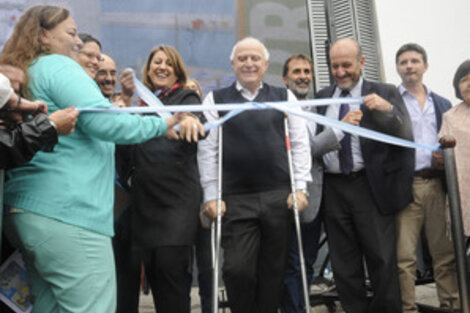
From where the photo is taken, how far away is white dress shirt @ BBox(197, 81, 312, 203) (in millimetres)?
3326

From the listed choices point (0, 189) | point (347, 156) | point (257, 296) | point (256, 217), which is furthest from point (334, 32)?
point (0, 189)

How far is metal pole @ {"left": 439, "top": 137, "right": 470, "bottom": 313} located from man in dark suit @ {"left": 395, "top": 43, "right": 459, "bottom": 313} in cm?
34

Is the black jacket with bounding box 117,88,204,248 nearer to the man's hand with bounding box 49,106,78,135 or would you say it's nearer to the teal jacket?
the teal jacket

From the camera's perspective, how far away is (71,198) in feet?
6.95

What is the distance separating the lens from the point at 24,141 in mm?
1991

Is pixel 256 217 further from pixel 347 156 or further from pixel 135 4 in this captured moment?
pixel 135 4

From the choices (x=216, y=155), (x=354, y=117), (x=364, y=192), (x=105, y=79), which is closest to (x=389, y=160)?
(x=364, y=192)

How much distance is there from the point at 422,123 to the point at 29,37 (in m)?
2.93

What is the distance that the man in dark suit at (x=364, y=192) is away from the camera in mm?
3432

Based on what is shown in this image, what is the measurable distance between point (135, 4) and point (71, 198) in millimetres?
5117

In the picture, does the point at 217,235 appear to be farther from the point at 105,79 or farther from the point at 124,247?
the point at 105,79

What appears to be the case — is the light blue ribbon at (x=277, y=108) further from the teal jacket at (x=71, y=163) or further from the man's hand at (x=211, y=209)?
the teal jacket at (x=71, y=163)

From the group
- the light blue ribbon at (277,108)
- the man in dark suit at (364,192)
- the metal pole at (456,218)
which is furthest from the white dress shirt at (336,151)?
the metal pole at (456,218)

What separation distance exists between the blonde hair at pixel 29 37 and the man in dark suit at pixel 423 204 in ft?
8.37
